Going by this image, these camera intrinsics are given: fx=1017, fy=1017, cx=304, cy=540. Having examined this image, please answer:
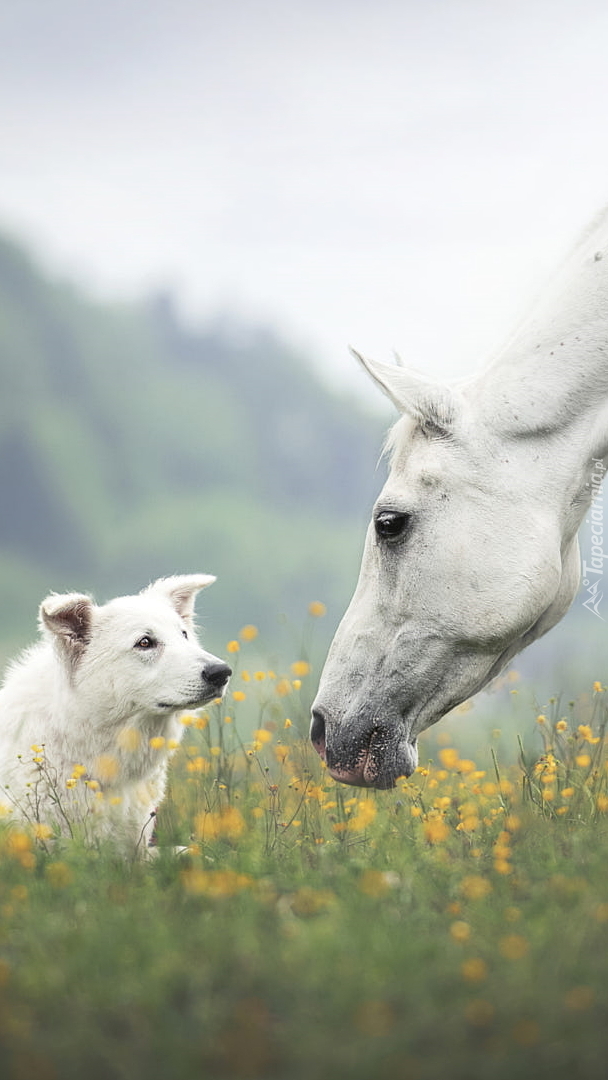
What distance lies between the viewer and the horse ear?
4.42 meters

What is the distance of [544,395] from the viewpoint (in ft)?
14.5

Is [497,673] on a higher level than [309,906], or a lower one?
higher

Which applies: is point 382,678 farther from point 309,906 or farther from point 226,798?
point 226,798

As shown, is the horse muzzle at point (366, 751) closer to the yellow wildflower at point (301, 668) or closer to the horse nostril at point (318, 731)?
the horse nostril at point (318, 731)

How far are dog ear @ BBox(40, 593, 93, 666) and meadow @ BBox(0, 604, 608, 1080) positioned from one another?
81 cm

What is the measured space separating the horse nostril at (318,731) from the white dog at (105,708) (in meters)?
0.80

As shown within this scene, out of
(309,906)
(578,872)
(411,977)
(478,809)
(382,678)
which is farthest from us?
(478,809)

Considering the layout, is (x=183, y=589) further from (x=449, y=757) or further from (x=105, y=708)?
(x=449, y=757)

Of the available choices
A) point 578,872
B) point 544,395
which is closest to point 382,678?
point 578,872

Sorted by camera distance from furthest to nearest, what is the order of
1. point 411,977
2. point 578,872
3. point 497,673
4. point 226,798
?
point 226,798 → point 497,673 → point 578,872 → point 411,977

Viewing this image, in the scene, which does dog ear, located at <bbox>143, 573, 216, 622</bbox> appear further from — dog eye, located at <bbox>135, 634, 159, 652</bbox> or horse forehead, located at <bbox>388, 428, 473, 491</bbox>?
horse forehead, located at <bbox>388, 428, 473, 491</bbox>

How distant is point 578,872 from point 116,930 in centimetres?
175

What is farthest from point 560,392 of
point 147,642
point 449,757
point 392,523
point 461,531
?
point 147,642

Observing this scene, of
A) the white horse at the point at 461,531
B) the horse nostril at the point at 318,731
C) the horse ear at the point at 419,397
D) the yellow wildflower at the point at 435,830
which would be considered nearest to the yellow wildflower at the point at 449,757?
the yellow wildflower at the point at 435,830
